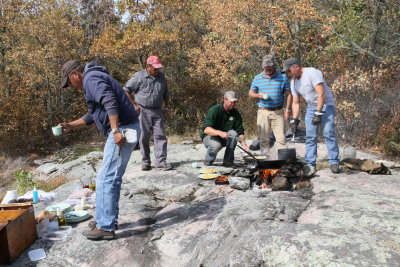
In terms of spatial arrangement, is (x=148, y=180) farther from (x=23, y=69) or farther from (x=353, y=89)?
(x=23, y=69)

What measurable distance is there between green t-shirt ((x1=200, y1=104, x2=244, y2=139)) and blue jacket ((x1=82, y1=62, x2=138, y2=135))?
2.31m

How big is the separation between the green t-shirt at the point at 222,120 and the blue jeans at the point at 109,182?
8.08ft

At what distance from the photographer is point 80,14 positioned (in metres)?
15.3

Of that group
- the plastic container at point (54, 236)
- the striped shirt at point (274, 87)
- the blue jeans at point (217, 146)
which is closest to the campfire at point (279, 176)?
the blue jeans at point (217, 146)

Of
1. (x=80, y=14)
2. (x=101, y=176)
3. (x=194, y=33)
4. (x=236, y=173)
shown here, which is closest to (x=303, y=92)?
(x=236, y=173)

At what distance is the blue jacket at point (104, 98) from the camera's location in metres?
3.52

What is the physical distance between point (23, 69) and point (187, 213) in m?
A: 10.0

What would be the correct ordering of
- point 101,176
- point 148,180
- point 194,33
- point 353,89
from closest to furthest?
point 101,176 → point 148,180 → point 353,89 → point 194,33

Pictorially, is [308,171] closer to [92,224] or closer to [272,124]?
[272,124]

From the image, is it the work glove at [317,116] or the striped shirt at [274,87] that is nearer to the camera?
the work glove at [317,116]

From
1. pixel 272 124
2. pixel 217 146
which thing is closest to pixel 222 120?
pixel 217 146

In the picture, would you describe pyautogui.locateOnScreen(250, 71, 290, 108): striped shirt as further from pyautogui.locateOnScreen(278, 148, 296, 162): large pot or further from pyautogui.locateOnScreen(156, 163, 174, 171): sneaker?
pyautogui.locateOnScreen(156, 163, 174, 171): sneaker

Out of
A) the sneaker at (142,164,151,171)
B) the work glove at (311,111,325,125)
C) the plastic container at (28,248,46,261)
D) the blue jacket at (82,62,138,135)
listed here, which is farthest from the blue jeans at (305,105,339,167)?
the plastic container at (28,248,46,261)

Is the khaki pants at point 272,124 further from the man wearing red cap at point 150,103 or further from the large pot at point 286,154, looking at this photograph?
the man wearing red cap at point 150,103
